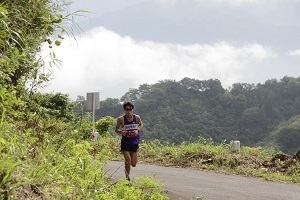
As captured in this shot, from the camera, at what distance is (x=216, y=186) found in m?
11.8

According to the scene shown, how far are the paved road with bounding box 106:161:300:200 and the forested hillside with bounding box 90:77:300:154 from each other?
72291 mm

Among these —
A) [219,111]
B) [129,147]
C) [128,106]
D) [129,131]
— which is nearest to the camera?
[128,106]

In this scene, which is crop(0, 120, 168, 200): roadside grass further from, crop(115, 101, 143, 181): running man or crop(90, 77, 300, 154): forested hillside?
crop(90, 77, 300, 154): forested hillside

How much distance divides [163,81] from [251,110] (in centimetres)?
2482

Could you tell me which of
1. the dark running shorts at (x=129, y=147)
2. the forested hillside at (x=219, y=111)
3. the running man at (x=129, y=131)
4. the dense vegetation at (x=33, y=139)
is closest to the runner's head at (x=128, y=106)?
the running man at (x=129, y=131)

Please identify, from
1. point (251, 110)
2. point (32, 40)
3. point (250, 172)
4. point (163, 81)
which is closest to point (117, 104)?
point (163, 81)

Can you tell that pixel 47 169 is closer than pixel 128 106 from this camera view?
Yes

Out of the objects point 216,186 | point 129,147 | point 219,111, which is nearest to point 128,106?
point 129,147

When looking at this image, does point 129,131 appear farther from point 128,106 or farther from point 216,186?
point 216,186

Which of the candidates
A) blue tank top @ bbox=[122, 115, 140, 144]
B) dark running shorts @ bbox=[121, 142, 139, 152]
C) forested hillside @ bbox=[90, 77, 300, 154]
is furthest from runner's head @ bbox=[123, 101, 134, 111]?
forested hillside @ bbox=[90, 77, 300, 154]

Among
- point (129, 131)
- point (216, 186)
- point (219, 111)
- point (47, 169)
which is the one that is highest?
point (219, 111)

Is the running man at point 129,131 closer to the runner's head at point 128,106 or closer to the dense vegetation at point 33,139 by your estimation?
the runner's head at point 128,106

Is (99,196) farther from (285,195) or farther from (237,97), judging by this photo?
(237,97)

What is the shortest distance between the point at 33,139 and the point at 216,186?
7480mm
